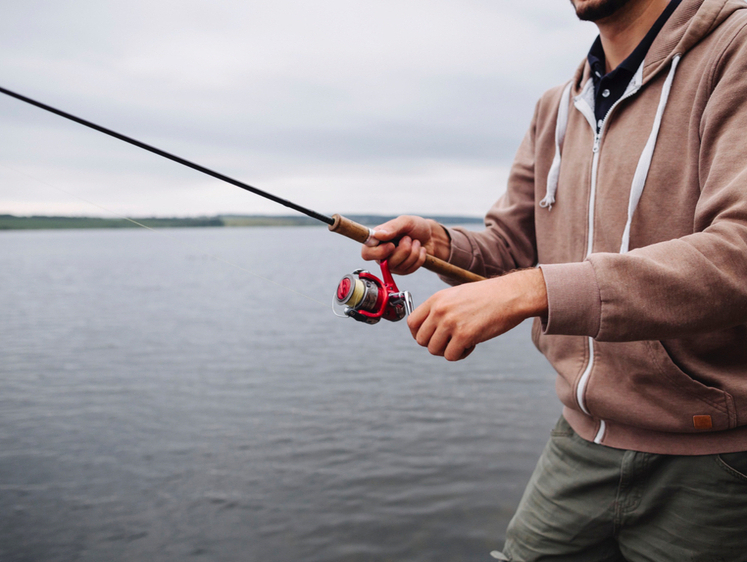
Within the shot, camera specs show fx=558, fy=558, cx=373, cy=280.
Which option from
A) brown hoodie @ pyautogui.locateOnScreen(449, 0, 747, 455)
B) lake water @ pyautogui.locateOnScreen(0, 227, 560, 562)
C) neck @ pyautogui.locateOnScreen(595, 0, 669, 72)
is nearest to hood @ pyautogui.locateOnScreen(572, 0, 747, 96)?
brown hoodie @ pyautogui.locateOnScreen(449, 0, 747, 455)

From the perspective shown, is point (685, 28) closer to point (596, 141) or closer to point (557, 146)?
point (596, 141)

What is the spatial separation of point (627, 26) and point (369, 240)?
49.4 inches

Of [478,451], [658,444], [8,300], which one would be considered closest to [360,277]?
[658,444]

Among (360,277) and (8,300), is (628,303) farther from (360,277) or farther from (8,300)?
(8,300)

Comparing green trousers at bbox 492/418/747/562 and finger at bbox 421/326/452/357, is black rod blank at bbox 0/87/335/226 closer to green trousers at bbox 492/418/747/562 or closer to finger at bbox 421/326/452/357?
finger at bbox 421/326/452/357

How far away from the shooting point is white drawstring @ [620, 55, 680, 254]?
6.09 ft

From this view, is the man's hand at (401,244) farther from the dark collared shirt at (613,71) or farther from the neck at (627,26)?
the neck at (627,26)

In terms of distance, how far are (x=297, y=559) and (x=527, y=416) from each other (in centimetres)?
445

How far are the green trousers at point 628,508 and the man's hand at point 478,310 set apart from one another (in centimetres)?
92

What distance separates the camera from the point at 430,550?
16.8 ft

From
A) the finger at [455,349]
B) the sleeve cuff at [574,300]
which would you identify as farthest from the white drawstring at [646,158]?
the finger at [455,349]

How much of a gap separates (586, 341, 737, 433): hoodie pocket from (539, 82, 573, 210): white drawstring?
675 mm

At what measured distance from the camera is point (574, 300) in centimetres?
143

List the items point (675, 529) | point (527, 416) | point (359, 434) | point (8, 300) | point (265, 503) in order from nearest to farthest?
point (675, 529)
point (265, 503)
point (359, 434)
point (527, 416)
point (8, 300)
